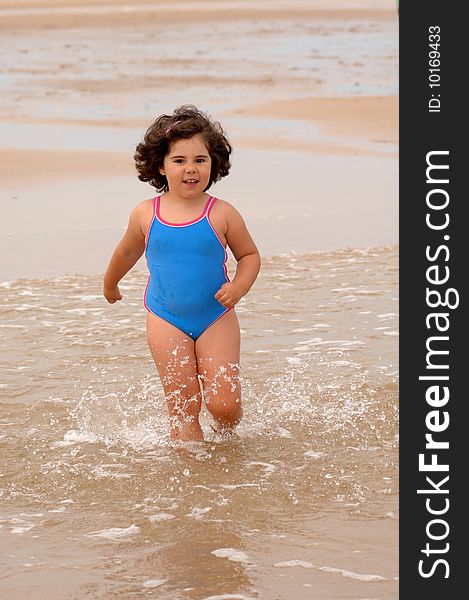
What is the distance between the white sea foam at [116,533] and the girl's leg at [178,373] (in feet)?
2.73

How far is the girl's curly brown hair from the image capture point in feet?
17.2

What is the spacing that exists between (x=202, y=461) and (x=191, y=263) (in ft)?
2.74

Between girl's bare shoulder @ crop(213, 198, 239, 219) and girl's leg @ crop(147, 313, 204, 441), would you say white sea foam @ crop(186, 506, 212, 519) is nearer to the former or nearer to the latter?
girl's leg @ crop(147, 313, 204, 441)

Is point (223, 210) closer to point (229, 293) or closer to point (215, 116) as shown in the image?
point (229, 293)

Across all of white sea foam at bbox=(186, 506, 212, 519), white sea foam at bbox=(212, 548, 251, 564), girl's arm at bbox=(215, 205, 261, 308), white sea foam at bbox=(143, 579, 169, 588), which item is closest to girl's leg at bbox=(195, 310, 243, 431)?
girl's arm at bbox=(215, 205, 261, 308)

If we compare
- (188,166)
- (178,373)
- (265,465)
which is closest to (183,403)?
(178,373)

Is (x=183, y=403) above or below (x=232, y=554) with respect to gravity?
above

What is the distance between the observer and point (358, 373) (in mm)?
6457

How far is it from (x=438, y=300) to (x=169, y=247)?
129cm

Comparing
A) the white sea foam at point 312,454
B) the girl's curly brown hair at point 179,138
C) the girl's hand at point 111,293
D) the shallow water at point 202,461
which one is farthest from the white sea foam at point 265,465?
the girl's curly brown hair at point 179,138

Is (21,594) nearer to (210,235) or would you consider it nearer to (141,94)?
(210,235)

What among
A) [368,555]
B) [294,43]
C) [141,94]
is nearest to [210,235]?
[368,555]

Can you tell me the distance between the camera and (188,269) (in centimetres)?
523

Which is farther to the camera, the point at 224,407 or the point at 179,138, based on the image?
the point at 224,407
